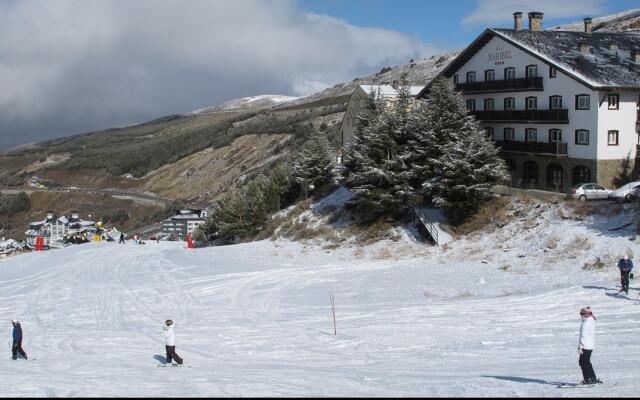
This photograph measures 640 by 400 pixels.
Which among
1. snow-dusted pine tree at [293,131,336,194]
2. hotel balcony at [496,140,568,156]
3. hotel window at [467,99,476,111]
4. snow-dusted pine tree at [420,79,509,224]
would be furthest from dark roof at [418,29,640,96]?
snow-dusted pine tree at [293,131,336,194]

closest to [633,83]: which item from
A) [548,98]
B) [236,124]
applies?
[548,98]

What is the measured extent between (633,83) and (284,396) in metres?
36.1

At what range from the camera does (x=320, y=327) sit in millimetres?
25250

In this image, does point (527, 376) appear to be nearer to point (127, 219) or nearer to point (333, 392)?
point (333, 392)

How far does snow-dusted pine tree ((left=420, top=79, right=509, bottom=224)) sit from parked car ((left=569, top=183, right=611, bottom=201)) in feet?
13.2

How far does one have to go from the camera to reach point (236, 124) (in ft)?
598

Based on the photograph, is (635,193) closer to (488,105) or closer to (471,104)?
(488,105)

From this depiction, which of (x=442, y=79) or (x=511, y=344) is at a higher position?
(x=442, y=79)

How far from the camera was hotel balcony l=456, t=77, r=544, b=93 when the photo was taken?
149ft

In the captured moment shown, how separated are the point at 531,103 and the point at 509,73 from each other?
10.9 ft

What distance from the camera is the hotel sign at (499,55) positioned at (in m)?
48.5

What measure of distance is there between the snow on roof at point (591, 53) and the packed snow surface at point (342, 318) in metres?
10.9

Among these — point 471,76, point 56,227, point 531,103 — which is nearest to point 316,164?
point 471,76

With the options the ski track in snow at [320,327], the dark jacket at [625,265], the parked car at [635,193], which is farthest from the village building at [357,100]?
the dark jacket at [625,265]
